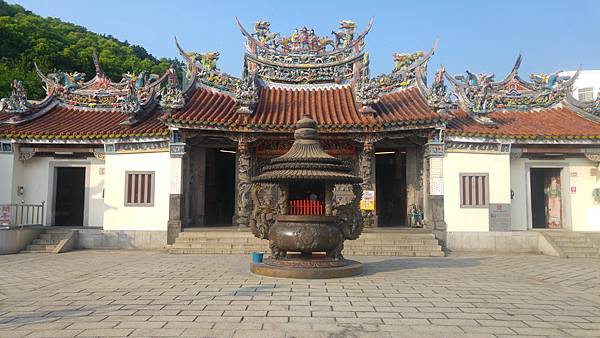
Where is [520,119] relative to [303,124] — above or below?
above

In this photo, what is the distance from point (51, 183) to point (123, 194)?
3361 millimetres

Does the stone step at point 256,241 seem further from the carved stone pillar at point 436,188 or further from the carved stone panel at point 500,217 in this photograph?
the carved stone panel at point 500,217

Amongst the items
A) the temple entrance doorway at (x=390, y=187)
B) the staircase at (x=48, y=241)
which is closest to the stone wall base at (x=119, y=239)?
the staircase at (x=48, y=241)

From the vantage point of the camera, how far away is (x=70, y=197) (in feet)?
55.0

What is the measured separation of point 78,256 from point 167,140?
4548 mm

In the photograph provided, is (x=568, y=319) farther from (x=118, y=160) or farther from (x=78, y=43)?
(x=78, y=43)

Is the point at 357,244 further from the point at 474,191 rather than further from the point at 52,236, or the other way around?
the point at 52,236

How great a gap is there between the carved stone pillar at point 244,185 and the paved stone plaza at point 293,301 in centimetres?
387

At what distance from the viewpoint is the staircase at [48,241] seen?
1331 cm

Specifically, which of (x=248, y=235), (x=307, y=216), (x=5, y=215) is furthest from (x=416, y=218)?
(x=5, y=215)

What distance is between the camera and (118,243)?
549 inches

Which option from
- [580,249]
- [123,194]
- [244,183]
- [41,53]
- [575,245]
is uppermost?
[41,53]

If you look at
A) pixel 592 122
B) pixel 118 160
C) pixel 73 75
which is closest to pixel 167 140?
pixel 118 160

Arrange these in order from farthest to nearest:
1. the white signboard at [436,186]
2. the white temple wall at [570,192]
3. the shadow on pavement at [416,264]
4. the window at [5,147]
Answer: the white temple wall at [570,192] → the window at [5,147] → the white signboard at [436,186] → the shadow on pavement at [416,264]
